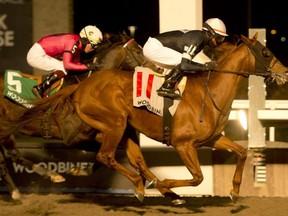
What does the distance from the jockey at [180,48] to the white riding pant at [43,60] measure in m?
1.09

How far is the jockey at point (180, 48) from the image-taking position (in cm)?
774

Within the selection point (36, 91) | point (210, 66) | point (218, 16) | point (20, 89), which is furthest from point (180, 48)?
point (218, 16)

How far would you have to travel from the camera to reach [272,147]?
9.11m

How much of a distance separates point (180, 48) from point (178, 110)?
1.83 feet

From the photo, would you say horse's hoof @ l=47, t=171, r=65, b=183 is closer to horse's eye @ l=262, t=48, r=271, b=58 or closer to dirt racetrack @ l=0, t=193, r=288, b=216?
dirt racetrack @ l=0, t=193, r=288, b=216

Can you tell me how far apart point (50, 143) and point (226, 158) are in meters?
1.82

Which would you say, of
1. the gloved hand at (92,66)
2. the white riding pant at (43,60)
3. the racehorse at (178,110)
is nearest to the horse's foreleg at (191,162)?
the racehorse at (178,110)

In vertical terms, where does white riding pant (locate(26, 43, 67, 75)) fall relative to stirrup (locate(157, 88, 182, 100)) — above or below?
above

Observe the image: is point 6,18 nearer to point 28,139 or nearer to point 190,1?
point 28,139

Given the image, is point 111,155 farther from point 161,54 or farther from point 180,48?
point 180,48

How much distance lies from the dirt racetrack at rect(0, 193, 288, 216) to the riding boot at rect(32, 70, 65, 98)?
1.03 m

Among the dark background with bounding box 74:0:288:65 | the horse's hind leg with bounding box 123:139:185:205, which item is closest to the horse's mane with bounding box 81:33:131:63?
the horse's hind leg with bounding box 123:139:185:205

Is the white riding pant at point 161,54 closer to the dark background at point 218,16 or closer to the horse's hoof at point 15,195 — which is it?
the horse's hoof at point 15,195

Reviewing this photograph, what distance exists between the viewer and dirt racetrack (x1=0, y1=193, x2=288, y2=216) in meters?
8.05
